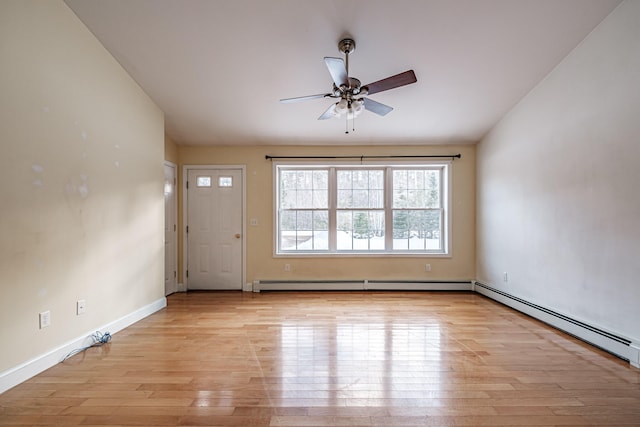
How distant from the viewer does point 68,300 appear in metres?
2.58

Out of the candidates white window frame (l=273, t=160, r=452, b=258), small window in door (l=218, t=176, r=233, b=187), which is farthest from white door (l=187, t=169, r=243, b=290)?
white window frame (l=273, t=160, r=452, b=258)

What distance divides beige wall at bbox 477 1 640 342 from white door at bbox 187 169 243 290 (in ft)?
13.1

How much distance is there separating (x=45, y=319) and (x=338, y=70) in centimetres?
304

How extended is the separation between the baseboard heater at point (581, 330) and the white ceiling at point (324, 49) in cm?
247

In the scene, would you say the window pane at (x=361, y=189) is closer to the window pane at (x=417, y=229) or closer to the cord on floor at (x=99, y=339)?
the window pane at (x=417, y=229)

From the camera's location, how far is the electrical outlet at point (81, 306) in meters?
2.67

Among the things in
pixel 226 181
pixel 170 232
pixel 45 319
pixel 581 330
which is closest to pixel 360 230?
pixel 226 181

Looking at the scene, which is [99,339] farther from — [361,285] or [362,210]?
[362,210]

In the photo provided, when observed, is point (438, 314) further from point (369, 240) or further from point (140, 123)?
point (140, 123)

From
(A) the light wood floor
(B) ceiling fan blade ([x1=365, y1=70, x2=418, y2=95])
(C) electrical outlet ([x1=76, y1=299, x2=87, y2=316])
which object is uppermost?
(B) ceiling fan blade ([x1=365, y1=70, x2=418, y2=95])

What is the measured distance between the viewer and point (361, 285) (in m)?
4.78

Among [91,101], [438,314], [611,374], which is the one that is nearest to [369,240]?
[438,314]

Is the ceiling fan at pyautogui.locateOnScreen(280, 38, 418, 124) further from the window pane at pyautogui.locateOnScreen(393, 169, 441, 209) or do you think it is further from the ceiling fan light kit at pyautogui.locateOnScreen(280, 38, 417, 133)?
the window pane at pyautogui.locateOnScreen(393, 169, 441, 209)

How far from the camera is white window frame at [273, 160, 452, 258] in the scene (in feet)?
15.9
